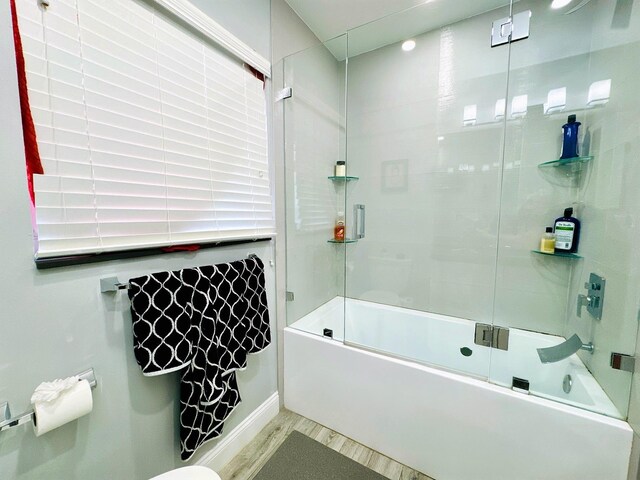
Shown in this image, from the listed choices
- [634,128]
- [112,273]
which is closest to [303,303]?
[112,273]

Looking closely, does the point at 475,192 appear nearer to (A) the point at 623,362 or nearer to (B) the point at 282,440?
(A) the point at 623,362

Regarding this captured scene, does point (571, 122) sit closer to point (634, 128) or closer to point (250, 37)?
point (634, 128)

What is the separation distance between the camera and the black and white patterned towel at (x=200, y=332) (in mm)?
970

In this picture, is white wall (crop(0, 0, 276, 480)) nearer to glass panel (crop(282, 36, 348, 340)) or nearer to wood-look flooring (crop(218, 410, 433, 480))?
wood-look flooring (crop(218, 410, 433, 480))

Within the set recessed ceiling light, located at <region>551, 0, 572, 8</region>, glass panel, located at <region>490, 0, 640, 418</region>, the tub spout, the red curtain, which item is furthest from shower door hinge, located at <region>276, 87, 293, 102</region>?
the tub spout

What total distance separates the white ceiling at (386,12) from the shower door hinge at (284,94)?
1.77 feet

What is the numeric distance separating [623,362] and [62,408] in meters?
2.08

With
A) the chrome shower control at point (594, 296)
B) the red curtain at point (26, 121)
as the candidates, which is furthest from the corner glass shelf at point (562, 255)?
the red curtain at point (26, 121)

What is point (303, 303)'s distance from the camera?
2045mm

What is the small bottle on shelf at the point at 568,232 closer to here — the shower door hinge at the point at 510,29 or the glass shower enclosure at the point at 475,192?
the glass shower enclosure at the point at 475,192

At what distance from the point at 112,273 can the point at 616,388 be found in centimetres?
214

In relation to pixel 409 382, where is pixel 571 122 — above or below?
above

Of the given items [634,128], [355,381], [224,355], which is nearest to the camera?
[634,128]

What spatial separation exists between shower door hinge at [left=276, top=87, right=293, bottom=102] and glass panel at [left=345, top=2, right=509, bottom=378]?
0.70m
